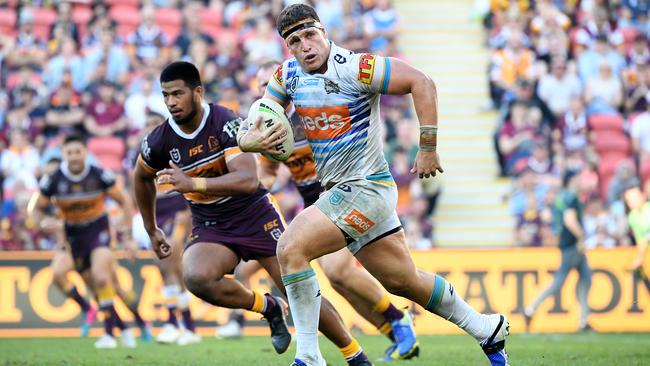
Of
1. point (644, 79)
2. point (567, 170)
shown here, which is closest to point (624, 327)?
point (567, 170)

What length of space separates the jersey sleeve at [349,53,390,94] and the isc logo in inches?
11.7

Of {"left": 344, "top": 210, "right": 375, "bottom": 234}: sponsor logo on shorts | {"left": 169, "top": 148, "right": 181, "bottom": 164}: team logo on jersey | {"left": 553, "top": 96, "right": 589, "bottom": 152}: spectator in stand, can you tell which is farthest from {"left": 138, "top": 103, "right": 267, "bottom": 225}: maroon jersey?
{"left": 553, "top": 96, "right": 589, "bottom": 152}: spectator in stand

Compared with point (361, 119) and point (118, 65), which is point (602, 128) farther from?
point (361, 119)

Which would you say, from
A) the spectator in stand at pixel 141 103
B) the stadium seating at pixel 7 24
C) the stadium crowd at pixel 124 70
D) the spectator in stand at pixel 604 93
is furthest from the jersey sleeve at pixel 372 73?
the stadium seating at pixel 7 24

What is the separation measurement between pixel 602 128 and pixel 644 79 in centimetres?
155

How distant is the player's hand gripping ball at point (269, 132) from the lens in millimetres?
8211

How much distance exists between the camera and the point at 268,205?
1012cm

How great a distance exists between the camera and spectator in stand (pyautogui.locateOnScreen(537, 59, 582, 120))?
21359 millimetres

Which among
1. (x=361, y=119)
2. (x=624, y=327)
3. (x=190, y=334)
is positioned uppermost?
(x=361, y=119)

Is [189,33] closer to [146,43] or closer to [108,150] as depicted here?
[146,43]

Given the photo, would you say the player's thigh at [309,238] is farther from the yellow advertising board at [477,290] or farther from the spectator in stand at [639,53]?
the spectator in stand at [639,53]

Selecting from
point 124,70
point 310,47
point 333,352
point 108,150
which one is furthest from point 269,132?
point 124,70

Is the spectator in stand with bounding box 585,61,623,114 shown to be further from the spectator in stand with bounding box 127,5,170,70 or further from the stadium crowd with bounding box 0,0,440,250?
the spectator in stand with bounding box 127,5,170,70

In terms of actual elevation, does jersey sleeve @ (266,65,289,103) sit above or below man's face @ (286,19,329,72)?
below
